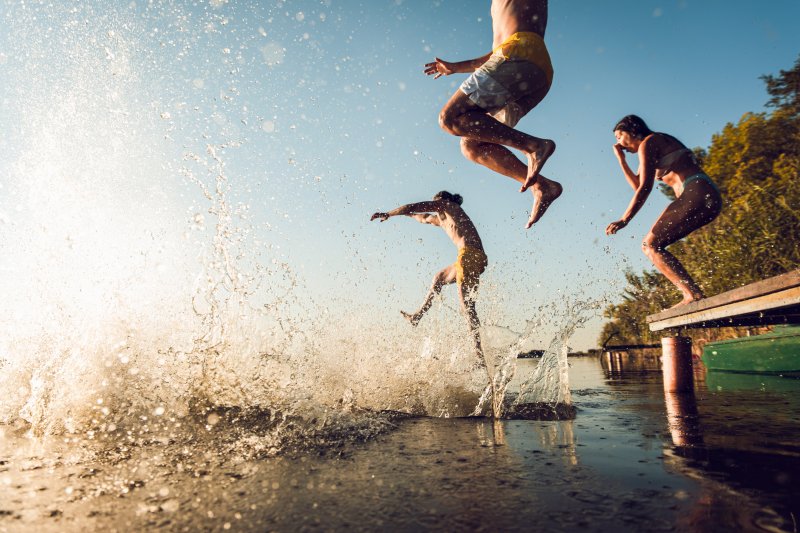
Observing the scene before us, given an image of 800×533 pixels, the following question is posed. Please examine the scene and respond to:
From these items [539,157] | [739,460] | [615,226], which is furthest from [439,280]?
[739,460]

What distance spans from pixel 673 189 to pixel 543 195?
5.77ft

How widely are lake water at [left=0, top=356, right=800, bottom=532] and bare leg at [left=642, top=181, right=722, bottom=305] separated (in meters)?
1.95

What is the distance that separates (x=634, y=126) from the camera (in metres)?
4.90

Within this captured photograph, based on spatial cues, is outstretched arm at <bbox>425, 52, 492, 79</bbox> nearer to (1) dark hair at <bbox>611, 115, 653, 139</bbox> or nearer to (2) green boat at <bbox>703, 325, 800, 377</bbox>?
(1) dark hair at <bbox>611, 115, 653, 139</bbox>

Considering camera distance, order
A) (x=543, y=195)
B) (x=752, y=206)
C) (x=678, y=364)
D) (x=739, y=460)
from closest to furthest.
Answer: (x=739, y=460)
(x=543, y=195)
(x=678, y=364)
(x=752, y=206)

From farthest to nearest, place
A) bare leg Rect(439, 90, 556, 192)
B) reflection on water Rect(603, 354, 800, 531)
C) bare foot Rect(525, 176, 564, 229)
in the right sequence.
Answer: bare foot Rect(525, 176, 564, 229) < bare leg Rect(439, 90, 556, 192) < reflection on water Rect(603, 354, 800, 531)

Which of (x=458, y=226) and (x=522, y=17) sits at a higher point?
(x=522, y=17)

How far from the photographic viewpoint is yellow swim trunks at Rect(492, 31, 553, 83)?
3322mm

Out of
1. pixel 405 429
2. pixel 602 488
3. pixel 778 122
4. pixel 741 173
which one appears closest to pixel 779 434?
pixel 602 488

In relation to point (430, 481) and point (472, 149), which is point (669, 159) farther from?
point (430, 481)

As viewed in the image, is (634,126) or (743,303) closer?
(743,303)

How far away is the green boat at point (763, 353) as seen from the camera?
7.54 metres

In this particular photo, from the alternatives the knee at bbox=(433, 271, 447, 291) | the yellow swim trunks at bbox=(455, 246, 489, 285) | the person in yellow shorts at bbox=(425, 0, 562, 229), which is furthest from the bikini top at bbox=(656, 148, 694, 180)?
the knee at bbox=(433, 271, 447, 291)

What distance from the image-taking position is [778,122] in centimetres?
1703
